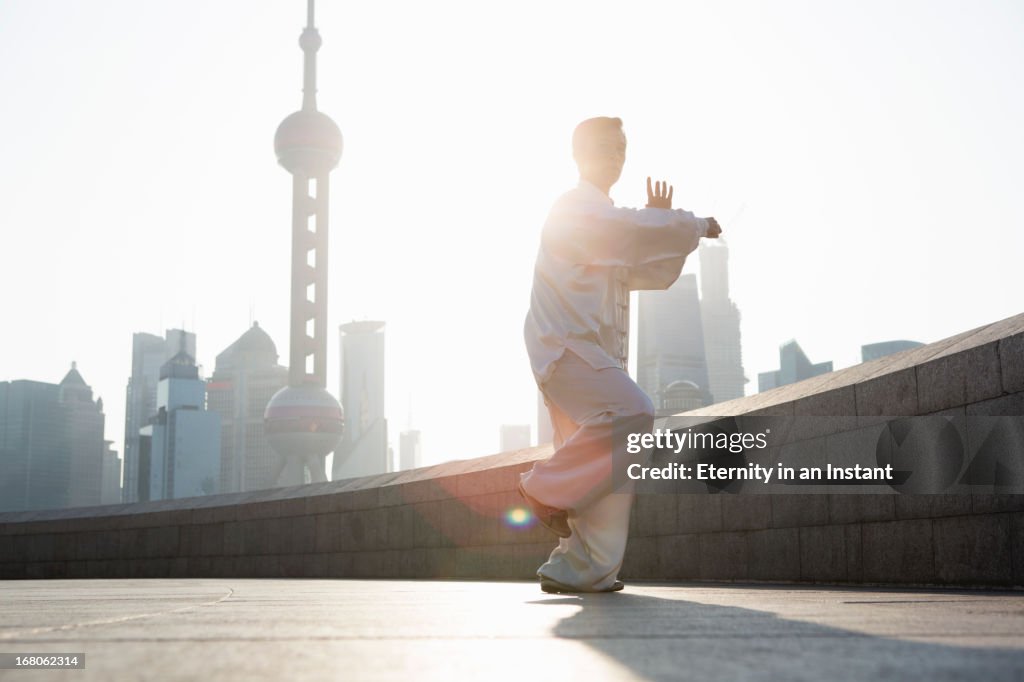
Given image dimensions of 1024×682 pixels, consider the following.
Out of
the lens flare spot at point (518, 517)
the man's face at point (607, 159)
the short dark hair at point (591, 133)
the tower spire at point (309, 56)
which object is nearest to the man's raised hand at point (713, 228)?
the man's face at point (607, 159)

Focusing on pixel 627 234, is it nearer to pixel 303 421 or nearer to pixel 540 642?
pixel 540 642

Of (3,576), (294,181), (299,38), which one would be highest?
(299,38)

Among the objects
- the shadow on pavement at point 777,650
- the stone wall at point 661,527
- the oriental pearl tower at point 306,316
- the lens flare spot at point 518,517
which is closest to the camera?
the shadow on pavement at point 777,650

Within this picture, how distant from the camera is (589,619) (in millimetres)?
3305

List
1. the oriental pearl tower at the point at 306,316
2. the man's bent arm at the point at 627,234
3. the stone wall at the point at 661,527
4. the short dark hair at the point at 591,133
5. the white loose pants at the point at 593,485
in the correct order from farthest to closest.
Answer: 1. the oriental pearl tower at the point at 306,316
2. the short dark hair at the point at 591,133
3. the stone wall at the point at 661,527
4. the man's bent arm at the point at 627,234
5. the white loose pants at the point at 593,485

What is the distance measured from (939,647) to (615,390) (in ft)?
11.5

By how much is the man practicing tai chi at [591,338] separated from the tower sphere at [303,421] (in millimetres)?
126926

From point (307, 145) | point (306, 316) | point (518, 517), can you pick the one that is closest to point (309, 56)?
point (307, 145)

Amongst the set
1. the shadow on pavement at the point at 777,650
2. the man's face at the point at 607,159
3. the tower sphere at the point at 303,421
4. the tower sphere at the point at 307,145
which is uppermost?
the tower sphere at the point at 307,145

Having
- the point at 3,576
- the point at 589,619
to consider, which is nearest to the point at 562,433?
the point at 589,619

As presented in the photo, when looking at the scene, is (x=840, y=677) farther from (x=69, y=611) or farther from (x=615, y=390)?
(x=615, y=390)

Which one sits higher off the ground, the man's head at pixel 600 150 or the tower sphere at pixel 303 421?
the tower sphere at pixel 303 421

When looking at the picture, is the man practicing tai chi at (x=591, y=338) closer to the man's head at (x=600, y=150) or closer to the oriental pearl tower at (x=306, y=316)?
the man's head at (x=600, y=150)

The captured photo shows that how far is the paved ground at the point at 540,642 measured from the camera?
1.90 metres
